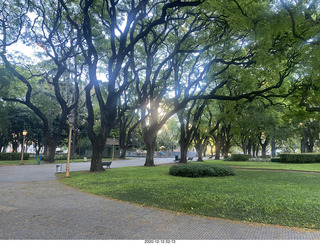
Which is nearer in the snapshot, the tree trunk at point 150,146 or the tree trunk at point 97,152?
the tree trunk at point 97,152

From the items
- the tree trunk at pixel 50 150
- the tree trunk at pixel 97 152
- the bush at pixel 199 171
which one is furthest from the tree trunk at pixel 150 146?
the tree trunk at pixel 50 150

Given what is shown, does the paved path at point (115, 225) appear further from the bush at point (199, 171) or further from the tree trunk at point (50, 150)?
the tree trunk at point (50, 150)

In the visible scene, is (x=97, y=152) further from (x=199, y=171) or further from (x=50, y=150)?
(x=50, y=150)

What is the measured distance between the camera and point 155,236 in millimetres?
3990

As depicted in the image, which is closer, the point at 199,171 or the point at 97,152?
the point at 199,171

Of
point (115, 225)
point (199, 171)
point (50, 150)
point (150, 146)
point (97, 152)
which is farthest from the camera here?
point (50, 150)

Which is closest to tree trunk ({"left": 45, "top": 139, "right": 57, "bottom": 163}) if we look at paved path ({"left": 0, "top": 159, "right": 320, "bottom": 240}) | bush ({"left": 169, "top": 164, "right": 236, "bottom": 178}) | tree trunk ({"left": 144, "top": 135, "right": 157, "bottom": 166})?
tree trunk ({"left": 144, "top": 135, "right": 157, "bottom": 166})

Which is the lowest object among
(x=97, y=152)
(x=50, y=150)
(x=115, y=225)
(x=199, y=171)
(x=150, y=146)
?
(x=115, y=225)

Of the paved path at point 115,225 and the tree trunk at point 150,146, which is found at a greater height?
the tree trunk at point 150,146

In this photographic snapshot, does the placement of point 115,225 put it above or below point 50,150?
below

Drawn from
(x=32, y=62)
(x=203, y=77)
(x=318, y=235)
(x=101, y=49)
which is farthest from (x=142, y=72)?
(x=318, y=235)

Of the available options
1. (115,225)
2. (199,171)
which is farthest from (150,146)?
(115,225)

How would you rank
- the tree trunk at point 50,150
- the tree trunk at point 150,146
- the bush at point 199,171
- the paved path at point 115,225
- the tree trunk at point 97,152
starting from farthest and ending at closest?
1. the tree trunk at point 50,150
2. the tree trunk at point 150,146
3. the tree trunk at point 97,152
4. the bush at point 199,171
5. the paved path at point 115,225

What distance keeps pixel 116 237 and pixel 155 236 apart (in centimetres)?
68
